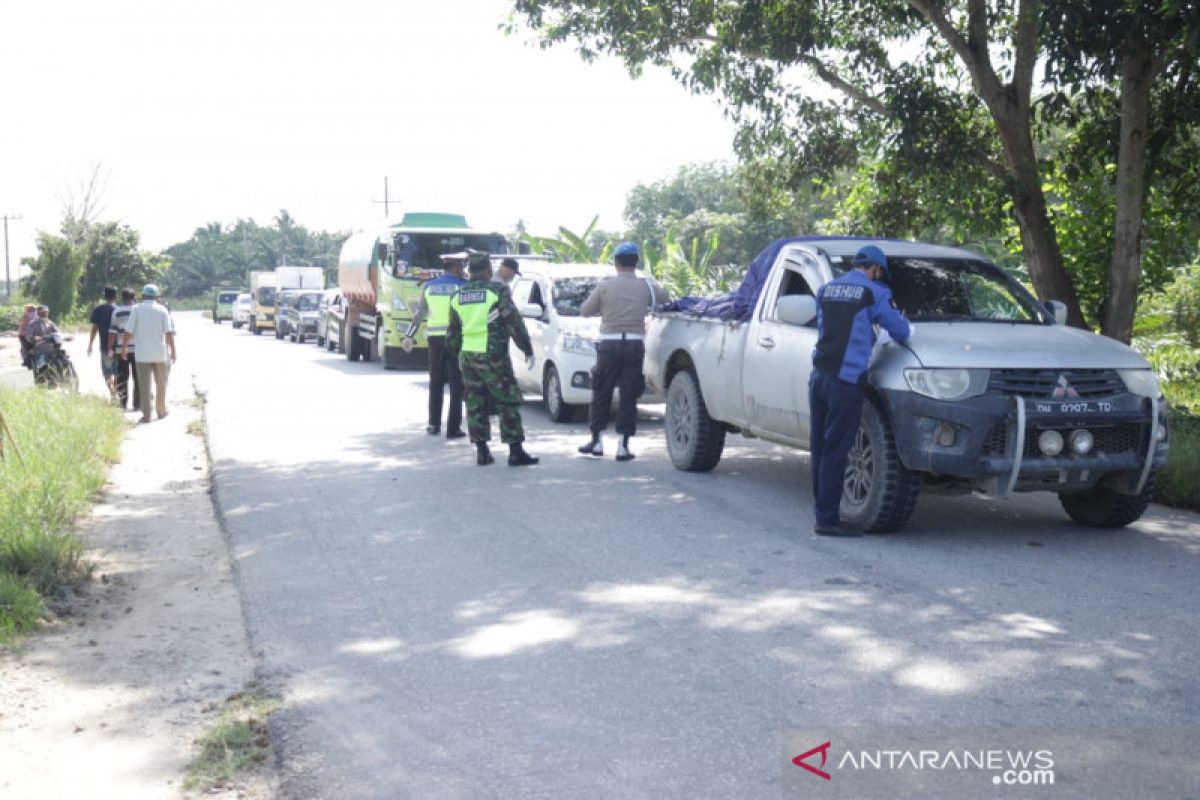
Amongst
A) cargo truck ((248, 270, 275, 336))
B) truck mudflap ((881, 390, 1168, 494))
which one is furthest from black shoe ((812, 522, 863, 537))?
cargo truck ((248, 270, 275, 336))

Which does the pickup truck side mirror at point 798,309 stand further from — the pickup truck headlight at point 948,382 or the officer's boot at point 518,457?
the officer's boot at point 518,457

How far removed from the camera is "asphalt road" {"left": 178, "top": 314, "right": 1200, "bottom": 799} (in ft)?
15.0

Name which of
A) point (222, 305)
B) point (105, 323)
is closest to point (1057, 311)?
point (105, 323)

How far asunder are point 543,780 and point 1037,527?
546 cm

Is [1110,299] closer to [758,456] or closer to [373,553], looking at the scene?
[758,456]

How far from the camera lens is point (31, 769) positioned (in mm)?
4641

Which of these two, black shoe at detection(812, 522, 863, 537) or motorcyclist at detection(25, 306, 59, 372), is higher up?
motorcyclist at detection(25, 306, 59, 372)

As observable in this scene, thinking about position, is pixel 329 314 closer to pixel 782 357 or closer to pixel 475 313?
pixel 475 313

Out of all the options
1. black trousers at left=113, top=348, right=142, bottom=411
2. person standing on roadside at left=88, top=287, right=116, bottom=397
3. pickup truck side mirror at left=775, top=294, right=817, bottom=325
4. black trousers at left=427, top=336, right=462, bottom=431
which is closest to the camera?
pickup truck side mirror at left=775, top=294, right=817, bottom=325

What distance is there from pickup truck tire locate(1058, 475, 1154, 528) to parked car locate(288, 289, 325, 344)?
1447 inches

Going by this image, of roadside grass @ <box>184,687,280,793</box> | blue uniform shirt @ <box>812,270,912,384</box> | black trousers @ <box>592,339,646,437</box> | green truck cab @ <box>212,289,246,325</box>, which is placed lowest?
green truck cab @ <box>212,289,246,325</box>

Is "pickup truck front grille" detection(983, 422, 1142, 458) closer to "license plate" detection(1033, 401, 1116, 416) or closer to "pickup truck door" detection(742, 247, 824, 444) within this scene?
"license plate" detection(1033, 401, 1116, 416)

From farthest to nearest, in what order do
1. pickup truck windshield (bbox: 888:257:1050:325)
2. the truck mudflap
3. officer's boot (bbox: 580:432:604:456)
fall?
officer's boot (bbox: 580:432:604:456)
pickup truck windshield (bbox: 888:257:1050:325)
the truck mudflap

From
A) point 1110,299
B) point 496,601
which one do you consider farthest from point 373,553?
point 1110,299
